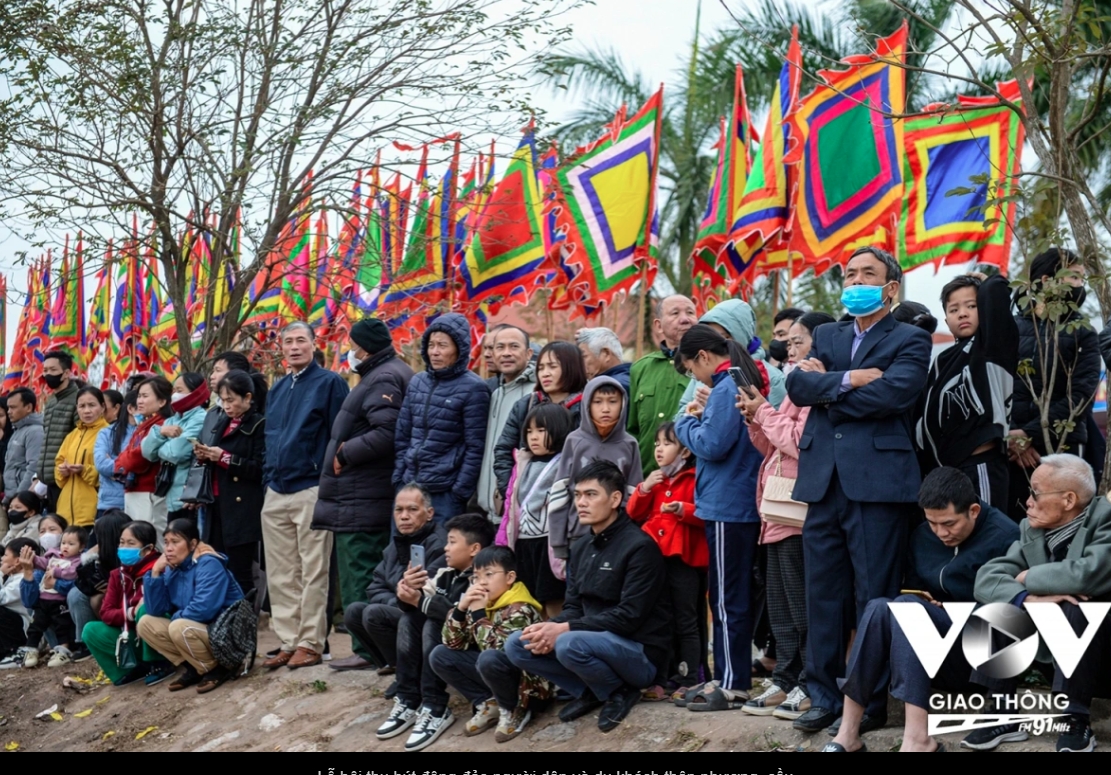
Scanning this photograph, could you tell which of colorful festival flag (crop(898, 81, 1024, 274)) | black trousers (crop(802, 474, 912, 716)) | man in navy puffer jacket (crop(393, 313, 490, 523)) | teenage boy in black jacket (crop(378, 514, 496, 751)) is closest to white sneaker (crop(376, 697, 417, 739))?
teenage boy in black jacket (crop(378, 514, 496, 751))

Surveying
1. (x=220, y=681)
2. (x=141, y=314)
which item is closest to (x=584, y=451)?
(x=220, y=681)

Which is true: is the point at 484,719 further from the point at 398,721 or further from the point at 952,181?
the point at 952,181

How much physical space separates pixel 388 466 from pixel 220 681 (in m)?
1.91

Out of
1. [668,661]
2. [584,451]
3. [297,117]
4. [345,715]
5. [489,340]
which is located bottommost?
[345,715]

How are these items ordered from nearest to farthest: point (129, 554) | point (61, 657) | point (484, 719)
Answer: point (484, 719)
point (129, 554)
point (61, 657)

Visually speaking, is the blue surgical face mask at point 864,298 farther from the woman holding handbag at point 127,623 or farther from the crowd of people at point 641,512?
the woman holding handbag at point 127,623

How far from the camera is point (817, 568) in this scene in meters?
5.54

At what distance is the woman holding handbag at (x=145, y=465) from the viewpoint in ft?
31.0

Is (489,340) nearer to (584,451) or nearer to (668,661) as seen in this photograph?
(584,451)

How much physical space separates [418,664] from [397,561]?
2.13 ft

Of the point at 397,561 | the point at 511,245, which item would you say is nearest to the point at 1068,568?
the point at 397,561

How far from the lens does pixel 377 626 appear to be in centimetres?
733

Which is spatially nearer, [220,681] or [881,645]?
[881,645]

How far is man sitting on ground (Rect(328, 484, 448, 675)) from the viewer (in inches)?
285
